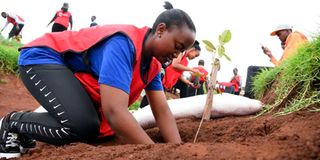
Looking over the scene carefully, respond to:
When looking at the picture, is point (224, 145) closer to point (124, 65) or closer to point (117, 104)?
point (117, 104)

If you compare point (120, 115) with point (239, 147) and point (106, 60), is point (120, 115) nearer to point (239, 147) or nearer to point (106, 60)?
point (106, 60)

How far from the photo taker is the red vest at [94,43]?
187 cm

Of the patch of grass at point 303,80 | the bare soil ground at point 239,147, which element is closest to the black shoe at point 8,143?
the bare soil ground at point 239,147

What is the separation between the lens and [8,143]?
1.96 meters

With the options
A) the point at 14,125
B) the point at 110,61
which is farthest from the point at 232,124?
the point at 14,125

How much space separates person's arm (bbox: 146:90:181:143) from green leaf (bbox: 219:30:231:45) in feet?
1.60

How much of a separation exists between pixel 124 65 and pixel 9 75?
21.3 ft

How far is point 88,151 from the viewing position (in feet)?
4.65

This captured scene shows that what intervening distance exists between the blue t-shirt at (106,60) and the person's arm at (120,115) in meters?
0.03

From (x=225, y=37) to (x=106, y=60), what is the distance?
2.27 feet

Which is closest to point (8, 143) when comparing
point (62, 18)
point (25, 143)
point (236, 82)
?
point (25, 143)

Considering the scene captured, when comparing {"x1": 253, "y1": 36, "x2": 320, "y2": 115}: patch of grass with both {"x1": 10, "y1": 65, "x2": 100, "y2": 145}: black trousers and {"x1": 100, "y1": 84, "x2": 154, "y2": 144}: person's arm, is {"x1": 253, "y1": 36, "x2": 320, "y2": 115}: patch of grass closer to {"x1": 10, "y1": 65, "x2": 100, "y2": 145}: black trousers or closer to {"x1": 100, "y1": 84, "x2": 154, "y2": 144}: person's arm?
{"x1": 100, "y1": 84, "x2": 154, "y2": 144}: person's arm

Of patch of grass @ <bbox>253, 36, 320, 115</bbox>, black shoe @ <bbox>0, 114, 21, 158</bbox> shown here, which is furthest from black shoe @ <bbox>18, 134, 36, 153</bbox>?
patch of grass @ <bbox>253, 36, 320, 115</bbox>

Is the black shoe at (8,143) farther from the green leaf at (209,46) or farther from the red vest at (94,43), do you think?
the green leaf at (209,46)
